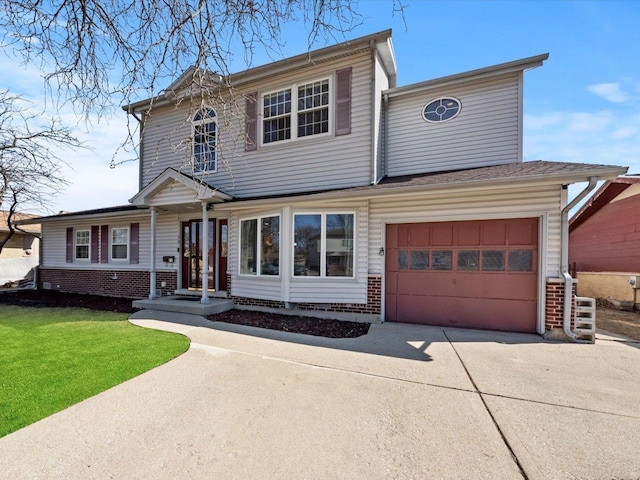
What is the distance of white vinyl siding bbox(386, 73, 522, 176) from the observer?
7.27 m

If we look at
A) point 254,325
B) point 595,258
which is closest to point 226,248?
point 254,325

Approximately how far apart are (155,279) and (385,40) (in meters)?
9.31

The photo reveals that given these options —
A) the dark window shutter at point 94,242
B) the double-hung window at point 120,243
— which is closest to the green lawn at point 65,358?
the double-hung window at point 120,243

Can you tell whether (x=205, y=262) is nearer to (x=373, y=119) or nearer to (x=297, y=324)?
(x=297, y=324)

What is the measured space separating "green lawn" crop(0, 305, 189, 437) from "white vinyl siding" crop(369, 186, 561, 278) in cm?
482

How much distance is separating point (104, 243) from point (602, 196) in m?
18.6

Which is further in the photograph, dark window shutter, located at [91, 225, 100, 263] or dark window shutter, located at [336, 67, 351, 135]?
dark window shutter, located at [91, 225, 100, 263]

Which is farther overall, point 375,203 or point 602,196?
point 602,196

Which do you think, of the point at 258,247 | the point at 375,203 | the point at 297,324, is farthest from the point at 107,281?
the point at 375,203

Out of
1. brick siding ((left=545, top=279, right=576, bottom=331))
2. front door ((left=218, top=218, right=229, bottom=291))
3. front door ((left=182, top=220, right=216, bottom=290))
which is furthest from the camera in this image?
front door ((left=182, top=220, right=216, bottom=290))

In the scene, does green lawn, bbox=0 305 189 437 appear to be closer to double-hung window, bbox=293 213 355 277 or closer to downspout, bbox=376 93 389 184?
double-hung window, bbox=293 213 355 277

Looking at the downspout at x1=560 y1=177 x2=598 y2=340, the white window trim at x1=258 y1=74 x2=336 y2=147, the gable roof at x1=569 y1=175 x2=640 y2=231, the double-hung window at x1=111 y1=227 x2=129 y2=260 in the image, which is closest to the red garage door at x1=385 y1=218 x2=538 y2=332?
the downspout at x1=560 y1=177 x2=598 y2=340

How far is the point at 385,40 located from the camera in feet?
23.7

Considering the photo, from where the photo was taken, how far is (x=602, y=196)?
1117cm
